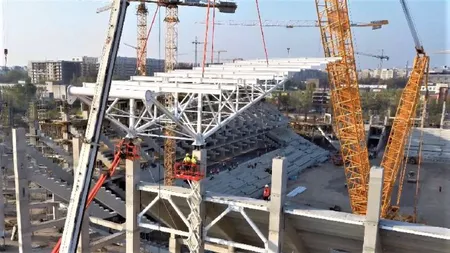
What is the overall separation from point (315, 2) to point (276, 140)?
18.6 meters

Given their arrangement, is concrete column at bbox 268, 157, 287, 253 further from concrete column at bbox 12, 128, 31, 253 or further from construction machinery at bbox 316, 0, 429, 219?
construction machinery at bbox 316, 0, 429, 219

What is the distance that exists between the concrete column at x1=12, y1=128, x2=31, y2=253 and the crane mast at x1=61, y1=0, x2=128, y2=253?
250 inches

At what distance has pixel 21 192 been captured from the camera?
13070 mm

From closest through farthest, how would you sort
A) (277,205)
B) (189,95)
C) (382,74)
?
(277,205) < (189,95) < (382,74)

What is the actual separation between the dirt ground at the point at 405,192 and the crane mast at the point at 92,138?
58.0 feet

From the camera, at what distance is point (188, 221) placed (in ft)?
35.4

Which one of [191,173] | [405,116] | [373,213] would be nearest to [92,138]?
[191,173]

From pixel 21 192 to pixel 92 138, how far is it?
6985 mm

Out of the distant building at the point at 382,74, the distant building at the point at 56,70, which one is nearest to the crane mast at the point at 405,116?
the distant building at the point at 56,70

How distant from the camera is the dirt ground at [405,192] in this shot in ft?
74.8

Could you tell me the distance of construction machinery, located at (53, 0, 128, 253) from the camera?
7.54m

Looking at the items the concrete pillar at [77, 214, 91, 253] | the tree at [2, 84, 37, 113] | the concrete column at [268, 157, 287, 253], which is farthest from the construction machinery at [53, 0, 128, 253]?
the tree at [2, 84, 37, 113]

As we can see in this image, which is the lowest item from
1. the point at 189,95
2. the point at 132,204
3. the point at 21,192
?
the point at 21,192

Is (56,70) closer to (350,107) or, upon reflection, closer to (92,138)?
(350,107)
